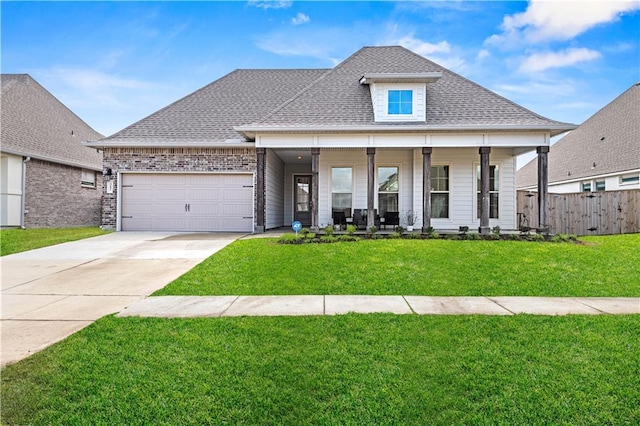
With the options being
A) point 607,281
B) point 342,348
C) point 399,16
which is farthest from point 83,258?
point 399,16

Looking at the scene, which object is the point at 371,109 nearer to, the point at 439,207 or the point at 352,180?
the point at 352,180

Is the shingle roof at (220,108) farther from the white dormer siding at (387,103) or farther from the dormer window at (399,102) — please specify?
the dormer window at (399,102)

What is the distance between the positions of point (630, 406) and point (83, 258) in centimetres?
960

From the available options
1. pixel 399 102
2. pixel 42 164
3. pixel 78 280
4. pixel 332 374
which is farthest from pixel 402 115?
pixel 42 164

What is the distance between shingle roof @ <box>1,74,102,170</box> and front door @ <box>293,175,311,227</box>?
1034cm

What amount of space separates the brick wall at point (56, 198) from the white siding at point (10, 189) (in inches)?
13.7

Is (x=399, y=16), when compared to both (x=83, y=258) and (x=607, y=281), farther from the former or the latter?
(x=83, y=258)

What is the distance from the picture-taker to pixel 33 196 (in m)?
14.5

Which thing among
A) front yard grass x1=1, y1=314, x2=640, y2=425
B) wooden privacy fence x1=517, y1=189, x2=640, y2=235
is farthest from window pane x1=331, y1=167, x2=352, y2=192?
front yard grass x1=1, y1=314, x2=640, y2=425

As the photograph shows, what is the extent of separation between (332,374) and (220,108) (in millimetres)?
13815

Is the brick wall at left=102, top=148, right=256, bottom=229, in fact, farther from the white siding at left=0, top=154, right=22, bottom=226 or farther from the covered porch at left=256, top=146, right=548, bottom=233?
the white siding at left=0, top=154, right=22, bottom=226

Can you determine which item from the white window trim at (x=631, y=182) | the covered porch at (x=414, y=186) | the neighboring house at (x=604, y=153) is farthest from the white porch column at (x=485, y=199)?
the white window trim at (x=631, y=182)

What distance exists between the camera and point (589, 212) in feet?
44.9

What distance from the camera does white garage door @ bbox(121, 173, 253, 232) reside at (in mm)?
12992
